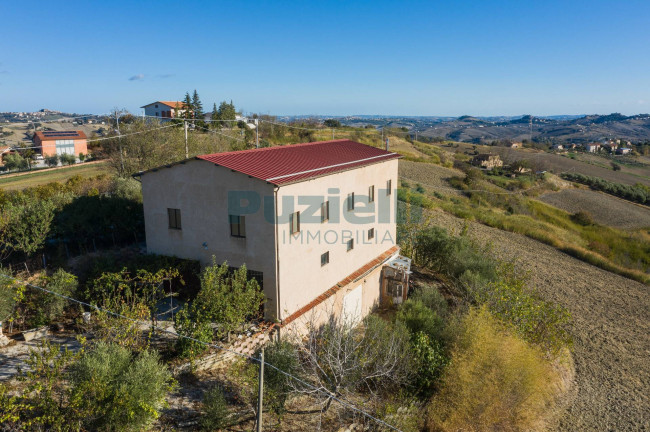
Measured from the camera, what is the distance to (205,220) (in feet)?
43.3

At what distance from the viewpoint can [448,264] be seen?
21.2 meters

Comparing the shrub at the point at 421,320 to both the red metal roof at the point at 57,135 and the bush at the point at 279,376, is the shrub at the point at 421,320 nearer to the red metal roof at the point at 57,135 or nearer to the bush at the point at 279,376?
the bush at the point at 279,376

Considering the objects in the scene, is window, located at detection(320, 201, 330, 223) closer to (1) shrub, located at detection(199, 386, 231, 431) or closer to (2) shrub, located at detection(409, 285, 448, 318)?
(2) shrub, located at detection(409, 285, 448, 318)

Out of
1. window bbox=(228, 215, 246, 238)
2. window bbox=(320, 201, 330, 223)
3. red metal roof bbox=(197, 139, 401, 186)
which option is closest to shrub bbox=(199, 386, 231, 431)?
window bbox=(228, 215, 246, 238)

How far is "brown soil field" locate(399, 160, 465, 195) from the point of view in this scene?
46.9 metres

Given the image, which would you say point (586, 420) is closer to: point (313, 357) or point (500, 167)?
point (313, 357)

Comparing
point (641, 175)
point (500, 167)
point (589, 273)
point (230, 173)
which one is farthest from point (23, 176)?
point (641, 175)

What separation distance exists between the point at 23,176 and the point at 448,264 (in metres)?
34.9

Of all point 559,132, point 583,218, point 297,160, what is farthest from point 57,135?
point 559,132

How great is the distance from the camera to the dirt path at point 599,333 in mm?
12883

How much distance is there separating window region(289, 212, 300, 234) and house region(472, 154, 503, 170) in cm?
6128

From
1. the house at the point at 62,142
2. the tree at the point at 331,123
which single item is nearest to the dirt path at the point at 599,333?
the house at the point at 62,142

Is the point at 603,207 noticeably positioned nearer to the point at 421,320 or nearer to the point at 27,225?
the point at 421,320

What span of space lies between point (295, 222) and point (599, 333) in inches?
594
